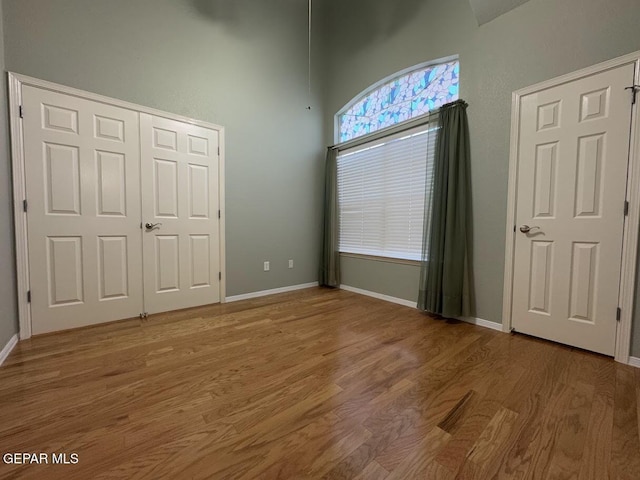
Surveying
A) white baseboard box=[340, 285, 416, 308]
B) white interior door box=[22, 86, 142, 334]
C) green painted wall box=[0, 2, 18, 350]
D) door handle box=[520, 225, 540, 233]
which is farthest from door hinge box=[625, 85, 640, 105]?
green painted wall box=[0, 2, 18, 350]

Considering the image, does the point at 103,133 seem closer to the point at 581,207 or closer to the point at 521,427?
the point at 521,427

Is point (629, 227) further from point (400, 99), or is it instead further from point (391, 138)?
point (400, 99)

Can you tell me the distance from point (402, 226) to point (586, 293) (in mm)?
1665

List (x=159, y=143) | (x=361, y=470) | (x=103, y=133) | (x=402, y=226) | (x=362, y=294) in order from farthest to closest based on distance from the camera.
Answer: (x=362, y=294) < (x=402, y=226) < (x=159, y=143) < (x=103, y=133) < (x=361, y=470)

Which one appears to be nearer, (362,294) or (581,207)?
(581,207)

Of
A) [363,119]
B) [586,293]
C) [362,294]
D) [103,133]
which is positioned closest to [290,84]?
[363,119]

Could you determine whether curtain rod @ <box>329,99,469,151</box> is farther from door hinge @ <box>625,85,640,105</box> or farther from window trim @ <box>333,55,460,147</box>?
door hinge @ <box>625,85,640,105</box>

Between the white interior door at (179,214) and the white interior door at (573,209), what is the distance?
10.3 ft

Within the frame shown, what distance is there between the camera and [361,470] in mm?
1015

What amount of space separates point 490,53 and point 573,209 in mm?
1568

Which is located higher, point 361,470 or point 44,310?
point 44,310

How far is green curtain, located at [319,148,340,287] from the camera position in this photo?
3.91 m

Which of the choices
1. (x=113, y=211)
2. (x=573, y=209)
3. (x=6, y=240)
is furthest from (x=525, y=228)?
(x=6, y=240)

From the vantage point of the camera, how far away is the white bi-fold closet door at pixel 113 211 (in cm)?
222
